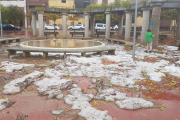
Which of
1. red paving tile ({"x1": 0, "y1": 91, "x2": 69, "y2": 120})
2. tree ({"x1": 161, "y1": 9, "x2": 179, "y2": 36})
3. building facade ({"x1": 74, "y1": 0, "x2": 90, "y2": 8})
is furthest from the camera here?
building facade ({"x1": 74, "y1": 0, "x2": 90, "y2": 8})

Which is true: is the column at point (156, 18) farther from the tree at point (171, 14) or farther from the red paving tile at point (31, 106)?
the tree at point (171, 14)

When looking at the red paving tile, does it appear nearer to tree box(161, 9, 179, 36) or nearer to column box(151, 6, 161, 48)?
column box(151, 6, 161, 48)

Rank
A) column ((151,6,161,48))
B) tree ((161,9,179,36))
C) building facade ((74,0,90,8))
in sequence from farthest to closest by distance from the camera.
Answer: building facade ((74,0,90,8)) < tree ((161,9,179,36)) < column ((151,6,161,48))

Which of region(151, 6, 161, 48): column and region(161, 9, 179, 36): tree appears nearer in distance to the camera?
region(151, 6, 161, 48): column

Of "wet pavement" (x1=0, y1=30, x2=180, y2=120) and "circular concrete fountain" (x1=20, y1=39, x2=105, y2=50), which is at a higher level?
"circular concrete fountain" (x1=20, y1=39, x2=105, y2=50)

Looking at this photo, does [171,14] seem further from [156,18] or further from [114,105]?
[114,105]

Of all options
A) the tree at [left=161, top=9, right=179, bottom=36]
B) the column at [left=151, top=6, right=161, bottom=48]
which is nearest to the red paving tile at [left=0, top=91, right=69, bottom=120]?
the column at [left=151, top=6, right=161, bottom=48]

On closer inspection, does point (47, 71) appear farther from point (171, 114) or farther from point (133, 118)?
point (171, 114)

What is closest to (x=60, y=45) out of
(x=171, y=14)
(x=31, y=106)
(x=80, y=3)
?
(x=31, y=106)

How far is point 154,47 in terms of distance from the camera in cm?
1414

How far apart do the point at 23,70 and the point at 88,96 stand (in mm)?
3595


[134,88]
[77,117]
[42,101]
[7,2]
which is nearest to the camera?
[77,117]

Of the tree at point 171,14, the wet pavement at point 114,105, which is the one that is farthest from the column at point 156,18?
the tree at point 171,14

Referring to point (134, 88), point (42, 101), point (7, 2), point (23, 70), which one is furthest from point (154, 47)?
point (7, 2)
